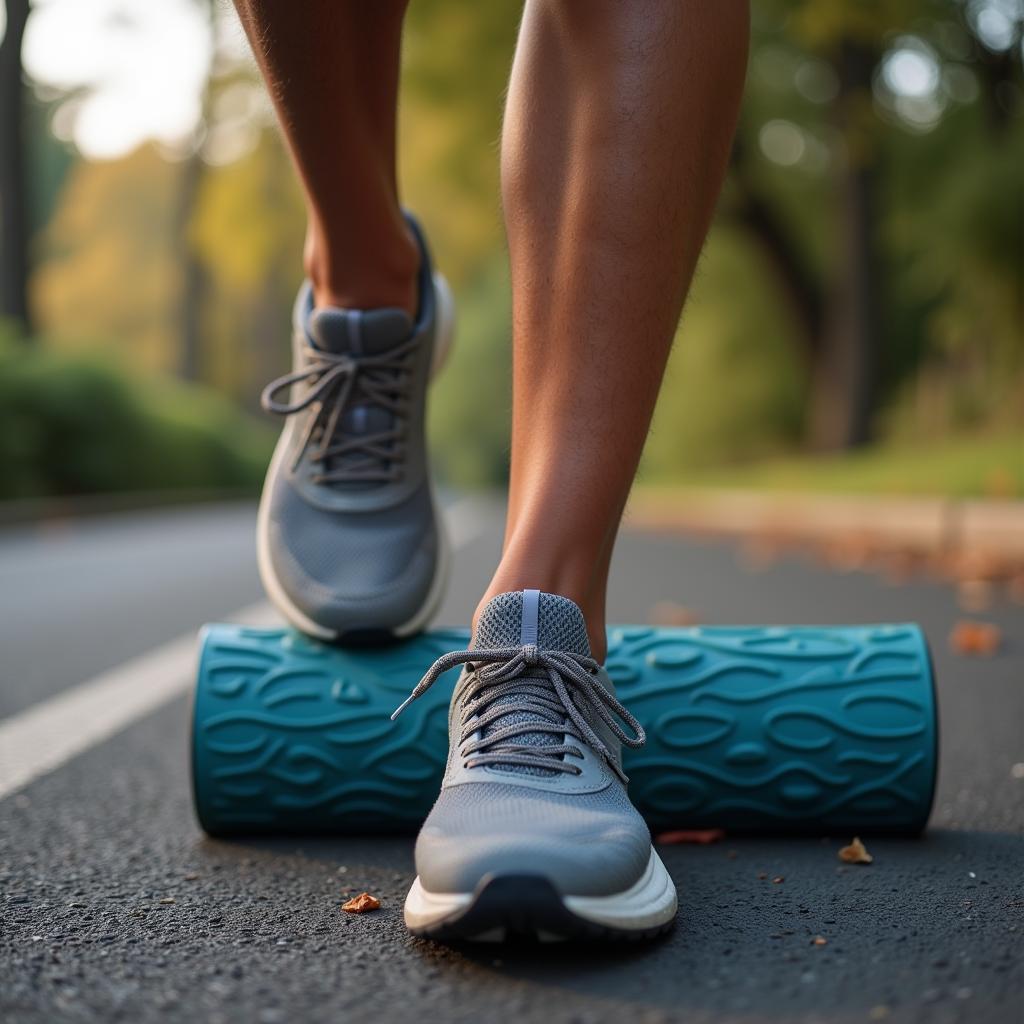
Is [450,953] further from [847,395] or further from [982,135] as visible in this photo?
[982,135]

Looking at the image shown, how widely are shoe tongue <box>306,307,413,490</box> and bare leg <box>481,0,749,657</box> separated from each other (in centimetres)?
48

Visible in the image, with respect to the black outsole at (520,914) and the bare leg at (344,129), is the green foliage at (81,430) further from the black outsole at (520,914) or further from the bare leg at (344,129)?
the black outsole at (520,914)

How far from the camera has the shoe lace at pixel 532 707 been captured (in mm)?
1294

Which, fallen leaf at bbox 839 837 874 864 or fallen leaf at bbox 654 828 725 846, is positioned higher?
fallen leaf at bbox 839 837 874 864

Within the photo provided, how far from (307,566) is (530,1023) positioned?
3.09 feet

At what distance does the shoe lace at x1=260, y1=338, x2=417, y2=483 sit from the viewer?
191 cm

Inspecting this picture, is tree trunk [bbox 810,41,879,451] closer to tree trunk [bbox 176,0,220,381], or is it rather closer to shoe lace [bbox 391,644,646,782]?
shoe lace [bbox 391,644,646,782]

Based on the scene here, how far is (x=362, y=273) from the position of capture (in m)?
1.92

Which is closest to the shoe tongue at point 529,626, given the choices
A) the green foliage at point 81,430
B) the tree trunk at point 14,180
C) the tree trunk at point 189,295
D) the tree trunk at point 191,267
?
the green foliage at point 81,430

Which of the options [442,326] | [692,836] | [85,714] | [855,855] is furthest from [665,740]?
[85,714]

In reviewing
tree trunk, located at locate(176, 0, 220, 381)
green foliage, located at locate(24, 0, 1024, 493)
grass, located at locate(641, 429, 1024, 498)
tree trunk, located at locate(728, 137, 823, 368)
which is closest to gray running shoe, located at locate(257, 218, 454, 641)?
green foliage, located at locate(24, 0, 1024, 493)

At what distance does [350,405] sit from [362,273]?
0.63 feet

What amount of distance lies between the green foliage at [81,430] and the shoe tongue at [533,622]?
1037 centimetres

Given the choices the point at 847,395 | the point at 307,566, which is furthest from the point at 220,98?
the point at 307,566
